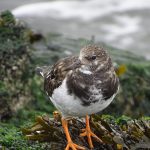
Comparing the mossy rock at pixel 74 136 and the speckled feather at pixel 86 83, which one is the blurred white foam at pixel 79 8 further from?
the speckled feather at pixel 86 83

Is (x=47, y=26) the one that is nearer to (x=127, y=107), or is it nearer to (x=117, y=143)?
(x=127, y=107)

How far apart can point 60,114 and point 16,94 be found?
1943 millimetres

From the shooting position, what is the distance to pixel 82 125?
5.60m

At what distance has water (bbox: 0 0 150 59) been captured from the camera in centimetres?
1348

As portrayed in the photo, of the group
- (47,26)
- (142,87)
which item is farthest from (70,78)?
(47,26)

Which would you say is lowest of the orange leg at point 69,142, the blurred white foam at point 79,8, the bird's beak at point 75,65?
the orange leg at point 69,142

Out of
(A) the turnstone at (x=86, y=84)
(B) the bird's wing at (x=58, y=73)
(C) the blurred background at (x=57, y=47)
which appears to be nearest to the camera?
(A) the turnstone at (x=86, y=84)

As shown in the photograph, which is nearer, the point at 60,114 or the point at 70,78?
the point at 70,78

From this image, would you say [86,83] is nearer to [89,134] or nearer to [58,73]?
[58,73]

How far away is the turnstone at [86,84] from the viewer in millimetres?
4770

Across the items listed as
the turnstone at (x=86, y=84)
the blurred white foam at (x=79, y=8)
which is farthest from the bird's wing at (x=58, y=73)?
the blurred white foam at (x=79, y=8)

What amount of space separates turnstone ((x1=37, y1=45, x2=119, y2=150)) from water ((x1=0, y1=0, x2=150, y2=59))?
8.12 m

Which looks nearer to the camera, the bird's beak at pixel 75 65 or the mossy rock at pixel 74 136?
the bird's beak at pixel 75 65

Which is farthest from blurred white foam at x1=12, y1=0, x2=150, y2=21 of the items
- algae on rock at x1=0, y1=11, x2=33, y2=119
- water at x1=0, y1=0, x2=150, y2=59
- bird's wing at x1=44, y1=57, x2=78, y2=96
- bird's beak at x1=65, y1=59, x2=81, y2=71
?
bird's beak at x1=65, y1=59, x2=81, y2=71
